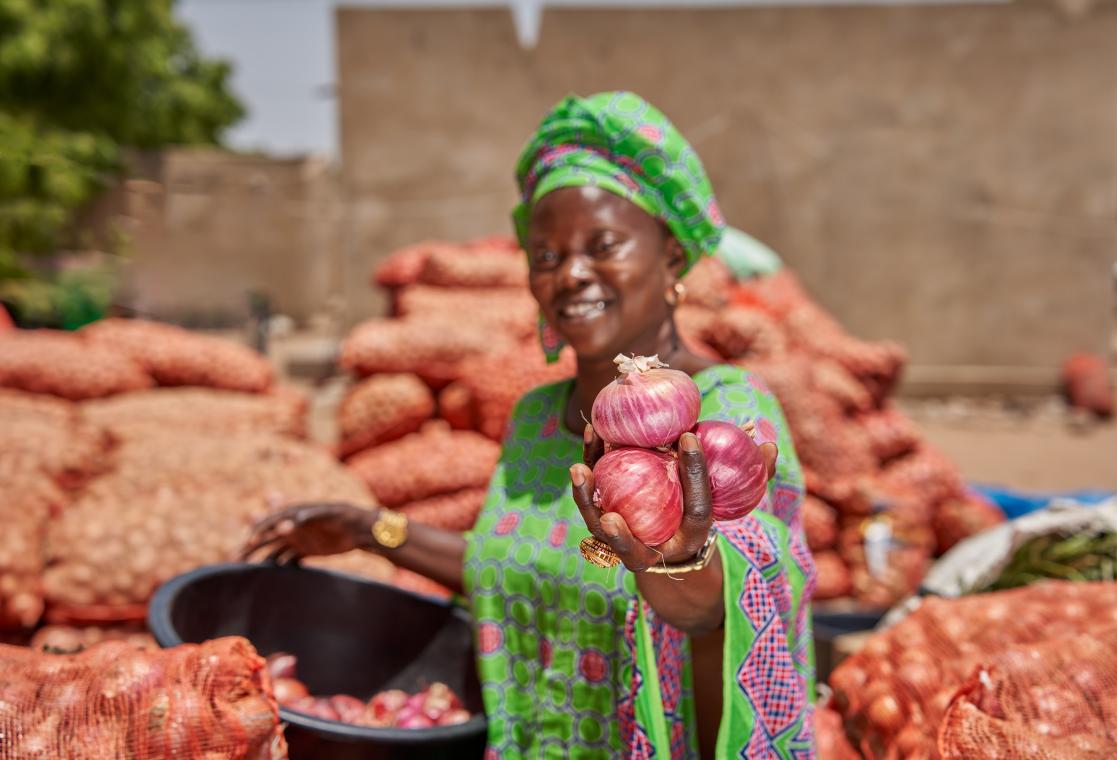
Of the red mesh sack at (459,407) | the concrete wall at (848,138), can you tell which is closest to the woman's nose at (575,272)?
the red mesh sack at (459,407)

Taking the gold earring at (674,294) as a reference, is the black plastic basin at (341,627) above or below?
below

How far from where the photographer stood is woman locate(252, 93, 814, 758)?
122 centimetres

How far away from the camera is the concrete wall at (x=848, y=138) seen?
7.08 m

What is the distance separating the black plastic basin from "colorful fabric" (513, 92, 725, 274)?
938 mm

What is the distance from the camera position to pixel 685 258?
1573 mm

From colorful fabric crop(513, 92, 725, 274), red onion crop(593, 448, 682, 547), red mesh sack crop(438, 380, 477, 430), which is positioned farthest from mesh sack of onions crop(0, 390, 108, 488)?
red onion crop(593, 448, 682, 547)

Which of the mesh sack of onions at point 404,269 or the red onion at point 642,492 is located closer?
the red onion at point 642,492

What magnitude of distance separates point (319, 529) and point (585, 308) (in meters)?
0.74

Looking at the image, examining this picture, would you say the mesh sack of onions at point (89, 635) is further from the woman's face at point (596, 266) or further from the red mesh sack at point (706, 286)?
the red mesh sack at point (706, 286)

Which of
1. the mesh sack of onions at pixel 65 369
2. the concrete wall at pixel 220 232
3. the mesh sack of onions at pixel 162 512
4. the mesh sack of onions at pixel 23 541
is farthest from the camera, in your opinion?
the concrete wall at pixel 220 232

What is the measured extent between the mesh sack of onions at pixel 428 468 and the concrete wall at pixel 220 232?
32.4ft

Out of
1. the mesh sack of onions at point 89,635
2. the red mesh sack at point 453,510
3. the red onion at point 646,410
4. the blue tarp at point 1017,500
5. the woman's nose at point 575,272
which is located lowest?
the blue tarp at point 1017,500

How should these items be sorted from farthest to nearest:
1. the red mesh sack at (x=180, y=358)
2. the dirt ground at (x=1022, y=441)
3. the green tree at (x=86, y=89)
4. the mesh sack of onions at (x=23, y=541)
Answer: the green tree at (x=86, y=89) → the dirt ground at (x=1022, y=441) → the red mesh sack at (x=180, y=358) → the mesh sack of onions at (x=23, y=541)

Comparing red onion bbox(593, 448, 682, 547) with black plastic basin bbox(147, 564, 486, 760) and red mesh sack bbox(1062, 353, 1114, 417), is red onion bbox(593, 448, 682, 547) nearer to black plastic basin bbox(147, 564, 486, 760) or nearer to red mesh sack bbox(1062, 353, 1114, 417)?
black plastic basin bbox(147, 564, 486, 760)
